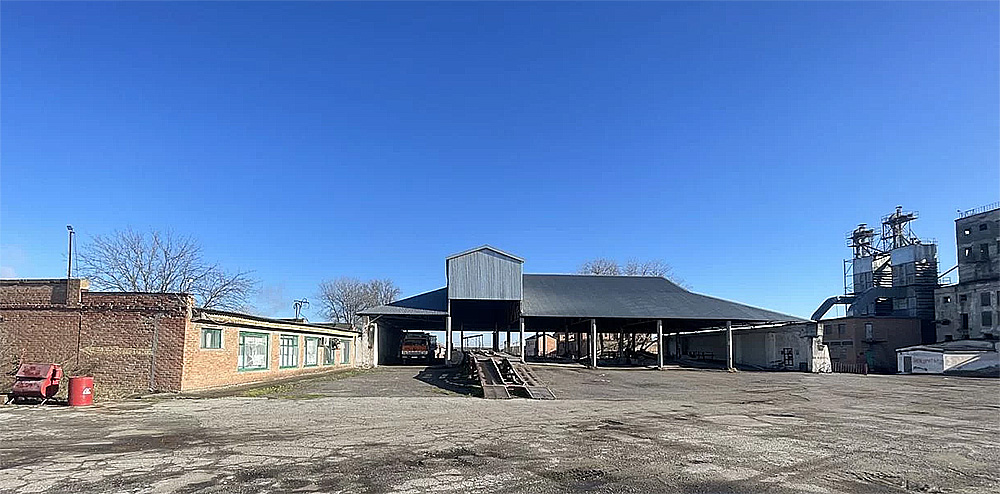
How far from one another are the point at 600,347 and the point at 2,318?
49659 mm

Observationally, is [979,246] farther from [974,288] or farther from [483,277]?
[483,277]

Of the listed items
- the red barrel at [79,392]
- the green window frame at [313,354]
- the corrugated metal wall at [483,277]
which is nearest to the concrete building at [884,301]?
the corrugated metal wall at [483,277]

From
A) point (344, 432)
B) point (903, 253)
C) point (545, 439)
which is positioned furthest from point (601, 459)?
point (903, 253)

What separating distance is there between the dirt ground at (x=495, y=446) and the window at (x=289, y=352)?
9328 millimetres

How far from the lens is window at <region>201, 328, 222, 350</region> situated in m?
22.7

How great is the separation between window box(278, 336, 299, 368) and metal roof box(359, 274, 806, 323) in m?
6.70

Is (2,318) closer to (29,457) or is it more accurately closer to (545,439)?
(29,457)

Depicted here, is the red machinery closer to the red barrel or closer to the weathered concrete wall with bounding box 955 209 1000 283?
the red barrel

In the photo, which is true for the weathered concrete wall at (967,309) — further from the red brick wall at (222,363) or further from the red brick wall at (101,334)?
the red brick wall at (101,334)

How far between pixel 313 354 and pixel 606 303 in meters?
18.0

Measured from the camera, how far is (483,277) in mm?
39719

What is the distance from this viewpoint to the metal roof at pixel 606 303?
40.1 metres

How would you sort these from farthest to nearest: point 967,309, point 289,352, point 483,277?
point 967,309
point 483,277
point 289,352

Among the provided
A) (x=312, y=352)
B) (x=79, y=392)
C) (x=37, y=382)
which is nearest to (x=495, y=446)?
(x=79, y=392)
